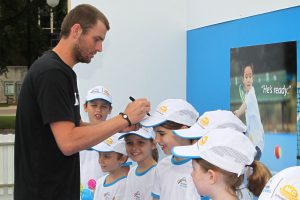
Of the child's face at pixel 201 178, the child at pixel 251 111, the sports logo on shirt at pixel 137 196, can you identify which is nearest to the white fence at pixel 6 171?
the sports logo on shirt at pixel 137 196

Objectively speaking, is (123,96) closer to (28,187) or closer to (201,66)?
(201,66)

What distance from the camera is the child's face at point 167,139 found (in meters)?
2.96

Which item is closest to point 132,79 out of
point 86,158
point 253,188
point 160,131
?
point 86,158

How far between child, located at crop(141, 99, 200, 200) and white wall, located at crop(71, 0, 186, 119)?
162 cm

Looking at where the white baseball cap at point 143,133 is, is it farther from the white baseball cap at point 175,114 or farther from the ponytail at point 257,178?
the ponytail at point 257,178

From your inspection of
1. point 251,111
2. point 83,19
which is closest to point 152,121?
point 83,19

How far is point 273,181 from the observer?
1685 mm

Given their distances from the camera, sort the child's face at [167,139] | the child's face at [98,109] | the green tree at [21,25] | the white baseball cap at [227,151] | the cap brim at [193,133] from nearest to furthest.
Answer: the white baseball cap at [227,151] < the cap brim at [193,133] < the child's face at [167,139] < the child's face at [98,109] < the green tree at [21,25]

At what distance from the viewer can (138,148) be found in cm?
341

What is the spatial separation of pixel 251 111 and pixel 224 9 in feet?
3.13

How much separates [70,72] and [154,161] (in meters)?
1.22

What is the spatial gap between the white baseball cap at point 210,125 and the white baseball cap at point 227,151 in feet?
1.45

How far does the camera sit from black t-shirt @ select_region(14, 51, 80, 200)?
2.36 meters

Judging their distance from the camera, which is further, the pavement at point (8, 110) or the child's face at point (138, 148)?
the pavement at point (8, 110)
